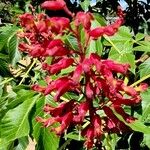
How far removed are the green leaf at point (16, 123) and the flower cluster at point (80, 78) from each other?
0.06 m

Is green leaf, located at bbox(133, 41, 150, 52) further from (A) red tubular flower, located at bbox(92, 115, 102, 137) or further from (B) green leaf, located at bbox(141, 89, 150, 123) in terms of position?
(A) red tubular flower, located at bbox(92, 115, 102, 137)

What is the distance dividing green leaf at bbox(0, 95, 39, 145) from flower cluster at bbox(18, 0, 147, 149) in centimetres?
6

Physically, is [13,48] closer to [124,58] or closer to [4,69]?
[4,69]

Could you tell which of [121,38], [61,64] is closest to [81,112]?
[61,64]

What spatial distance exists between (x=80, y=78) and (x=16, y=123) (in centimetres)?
29

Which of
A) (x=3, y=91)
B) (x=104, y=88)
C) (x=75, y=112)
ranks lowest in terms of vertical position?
(x=3, y=91)

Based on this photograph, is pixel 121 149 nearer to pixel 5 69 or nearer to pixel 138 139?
pixel 138 139

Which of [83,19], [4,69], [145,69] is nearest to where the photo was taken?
[83,19]

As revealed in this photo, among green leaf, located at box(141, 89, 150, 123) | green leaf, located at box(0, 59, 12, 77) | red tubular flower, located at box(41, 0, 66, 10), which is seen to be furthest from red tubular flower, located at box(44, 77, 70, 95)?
green leaf, located at box(0, 59, 12, 77)

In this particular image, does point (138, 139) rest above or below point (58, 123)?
below

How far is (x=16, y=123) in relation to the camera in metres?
1.61

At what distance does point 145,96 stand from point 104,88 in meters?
0.35

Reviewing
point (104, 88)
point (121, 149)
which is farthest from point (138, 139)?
point (104, 88)

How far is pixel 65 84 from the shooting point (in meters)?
1.50
